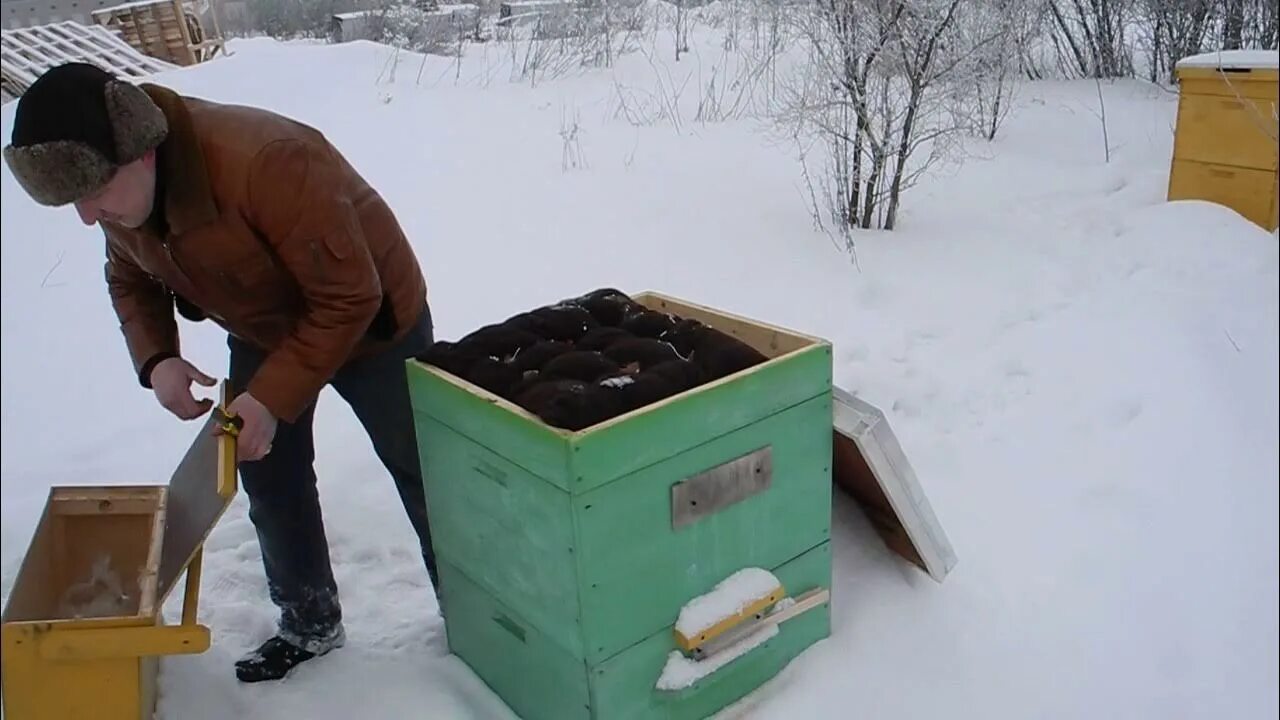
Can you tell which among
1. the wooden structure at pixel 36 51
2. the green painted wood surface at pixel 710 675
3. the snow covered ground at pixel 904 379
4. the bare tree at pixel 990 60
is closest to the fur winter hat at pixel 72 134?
the wooden structure at pixel 36 51

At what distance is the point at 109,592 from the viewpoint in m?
2.12

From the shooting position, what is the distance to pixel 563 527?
1.68 meters

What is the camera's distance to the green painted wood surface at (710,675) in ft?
5.88

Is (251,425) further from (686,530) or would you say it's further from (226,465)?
(686,530)

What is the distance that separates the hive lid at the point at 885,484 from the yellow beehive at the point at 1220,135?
8.19 ft

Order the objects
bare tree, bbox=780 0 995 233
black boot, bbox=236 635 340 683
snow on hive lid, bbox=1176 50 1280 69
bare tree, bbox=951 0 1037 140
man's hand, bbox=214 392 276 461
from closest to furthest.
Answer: man's hand, bbox=214 392 276 461 < black boot, bbox=236 635 340 683 < snow on hive lid, bbox=1176 50 1280 69 < bare tree, bbox=780 0 995 233 < bare tree, bbox=951 0 1037 140

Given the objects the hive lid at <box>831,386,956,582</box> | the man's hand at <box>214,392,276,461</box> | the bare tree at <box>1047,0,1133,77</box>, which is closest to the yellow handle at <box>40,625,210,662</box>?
the man's hand at <box>214,392,276,461</box>

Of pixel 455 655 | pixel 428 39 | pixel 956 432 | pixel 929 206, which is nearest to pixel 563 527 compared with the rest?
pixel 455 655

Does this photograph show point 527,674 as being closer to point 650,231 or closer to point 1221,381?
point 1221,381

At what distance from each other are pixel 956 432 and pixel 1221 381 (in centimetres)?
70

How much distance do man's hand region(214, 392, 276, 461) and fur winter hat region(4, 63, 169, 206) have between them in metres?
0.41

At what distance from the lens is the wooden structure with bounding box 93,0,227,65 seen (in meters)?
3.19

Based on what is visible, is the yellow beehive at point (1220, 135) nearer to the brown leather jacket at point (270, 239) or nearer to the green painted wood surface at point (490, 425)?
the green painted wood surface at point (490, 425)

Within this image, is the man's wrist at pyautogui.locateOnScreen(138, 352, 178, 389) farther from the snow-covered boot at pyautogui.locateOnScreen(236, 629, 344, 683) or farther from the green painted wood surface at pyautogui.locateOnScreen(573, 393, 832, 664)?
the green painted wood surface at pyautogui.locateOnScreen(573, 393, 832, 664)
